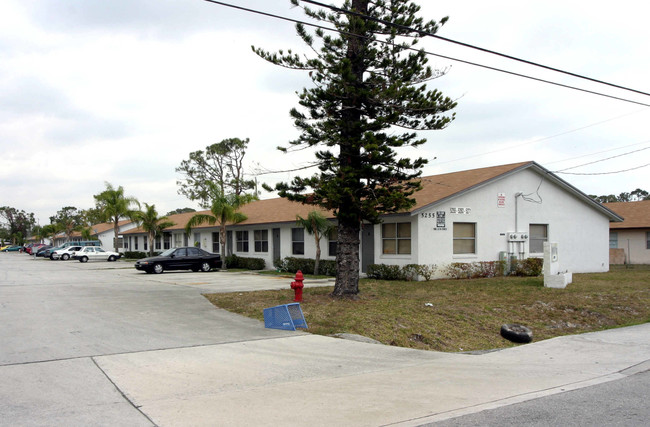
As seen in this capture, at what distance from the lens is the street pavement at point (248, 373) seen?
5.65 metres

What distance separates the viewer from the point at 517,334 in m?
10.6

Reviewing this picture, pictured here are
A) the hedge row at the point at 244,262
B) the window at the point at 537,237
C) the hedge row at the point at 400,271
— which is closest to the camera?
the hedge row at the point at 400,271

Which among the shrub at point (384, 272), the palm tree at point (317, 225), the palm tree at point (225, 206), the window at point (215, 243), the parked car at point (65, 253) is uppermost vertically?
the palm tree at point (225, 206)

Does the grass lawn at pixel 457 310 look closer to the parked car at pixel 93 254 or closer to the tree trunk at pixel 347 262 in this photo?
the tree trunk at pixel 347 262

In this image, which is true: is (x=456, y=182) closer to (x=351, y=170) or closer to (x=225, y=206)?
(x=351, y=170)

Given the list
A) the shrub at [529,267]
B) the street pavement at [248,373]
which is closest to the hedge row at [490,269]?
the shrub at [529,267]

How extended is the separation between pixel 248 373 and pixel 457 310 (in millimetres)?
7033

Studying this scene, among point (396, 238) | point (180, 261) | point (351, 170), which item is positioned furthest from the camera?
point (180, 261)

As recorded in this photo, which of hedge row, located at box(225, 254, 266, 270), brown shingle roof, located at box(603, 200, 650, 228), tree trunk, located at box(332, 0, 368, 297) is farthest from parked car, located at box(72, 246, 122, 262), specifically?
brown shingle roof, located at box(603, 200, 650, 228)

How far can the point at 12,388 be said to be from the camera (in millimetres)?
6305

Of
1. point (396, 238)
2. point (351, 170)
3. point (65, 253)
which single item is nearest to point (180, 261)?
point (396, 238)

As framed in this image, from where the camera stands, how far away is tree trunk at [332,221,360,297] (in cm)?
1389

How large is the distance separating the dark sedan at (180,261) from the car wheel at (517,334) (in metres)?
20.6

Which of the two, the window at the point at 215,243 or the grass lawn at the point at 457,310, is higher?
the window at the point at 215,243
